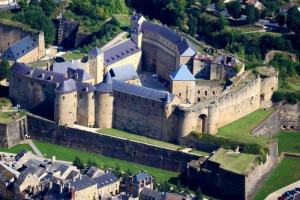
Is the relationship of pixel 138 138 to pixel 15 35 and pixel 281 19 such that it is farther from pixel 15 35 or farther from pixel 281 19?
pixel 281 19

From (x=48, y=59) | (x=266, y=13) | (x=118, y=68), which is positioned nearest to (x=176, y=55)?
(x=118, y=68)

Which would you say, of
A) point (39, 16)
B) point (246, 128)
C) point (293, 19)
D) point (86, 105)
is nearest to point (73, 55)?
point (39, 16)

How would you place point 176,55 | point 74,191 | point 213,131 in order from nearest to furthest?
point 74,191
point 213,131
point 176,55

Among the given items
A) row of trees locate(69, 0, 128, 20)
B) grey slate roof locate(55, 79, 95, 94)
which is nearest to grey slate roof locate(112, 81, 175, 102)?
grey slate roof locate(55, 79, 95, 94)

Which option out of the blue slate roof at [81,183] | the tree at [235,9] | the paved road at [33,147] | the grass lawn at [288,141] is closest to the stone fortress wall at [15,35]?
the paved road at [33,147]

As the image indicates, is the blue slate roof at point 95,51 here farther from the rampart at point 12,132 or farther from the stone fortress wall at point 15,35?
the stone fortress wall at point 15,35

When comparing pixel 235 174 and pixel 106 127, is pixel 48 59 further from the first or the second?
pixel 235 174
